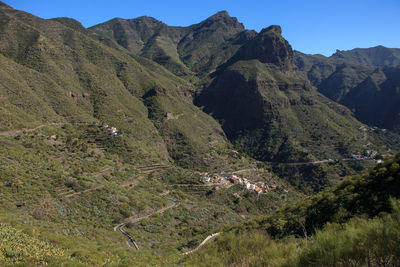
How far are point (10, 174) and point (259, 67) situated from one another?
113 meters

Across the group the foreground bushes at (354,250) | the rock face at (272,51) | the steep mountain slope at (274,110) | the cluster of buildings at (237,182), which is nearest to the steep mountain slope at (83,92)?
the cluster of buildings at (237,182)

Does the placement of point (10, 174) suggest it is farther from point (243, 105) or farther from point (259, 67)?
point (259, 67)

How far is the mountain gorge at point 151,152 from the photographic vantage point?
49.3 ft

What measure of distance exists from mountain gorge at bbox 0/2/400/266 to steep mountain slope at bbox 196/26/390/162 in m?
0.59

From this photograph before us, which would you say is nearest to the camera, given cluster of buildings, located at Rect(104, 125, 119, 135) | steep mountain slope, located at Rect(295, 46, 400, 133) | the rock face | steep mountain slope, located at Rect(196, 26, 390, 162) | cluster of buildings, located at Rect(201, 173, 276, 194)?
cluster of buildings, located at Rect(104, 125, 119, 135)

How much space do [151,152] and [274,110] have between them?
2414 inches

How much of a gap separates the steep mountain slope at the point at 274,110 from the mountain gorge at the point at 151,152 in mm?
592

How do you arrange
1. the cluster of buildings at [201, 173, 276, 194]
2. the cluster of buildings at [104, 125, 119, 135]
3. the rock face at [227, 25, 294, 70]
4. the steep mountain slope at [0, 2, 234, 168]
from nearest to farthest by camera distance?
1. the steep mountain slope at [0, 2, 234, 168]
2. the cluster of buildings at [104, 125, 119, 135]
3. the cluster of buildings at [201, 173, 276, 194]
4. the rock face at [227, 25, 294, 70]

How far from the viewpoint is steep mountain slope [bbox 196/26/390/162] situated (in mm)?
81812

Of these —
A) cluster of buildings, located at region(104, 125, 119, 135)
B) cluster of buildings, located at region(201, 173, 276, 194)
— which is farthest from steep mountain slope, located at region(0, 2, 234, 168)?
cluster of buildings, located at region(201, 173, 276, 194)

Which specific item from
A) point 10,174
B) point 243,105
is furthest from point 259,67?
point 10,174

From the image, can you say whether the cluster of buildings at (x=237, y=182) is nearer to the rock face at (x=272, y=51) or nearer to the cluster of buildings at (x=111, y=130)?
the cluster of buildings at (x=111, y=130)

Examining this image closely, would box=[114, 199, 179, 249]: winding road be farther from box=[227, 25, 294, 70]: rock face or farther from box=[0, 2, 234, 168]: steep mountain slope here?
box=[227, 25, 294, 70]: rock face

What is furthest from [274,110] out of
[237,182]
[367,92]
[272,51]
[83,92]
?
[367,92]
